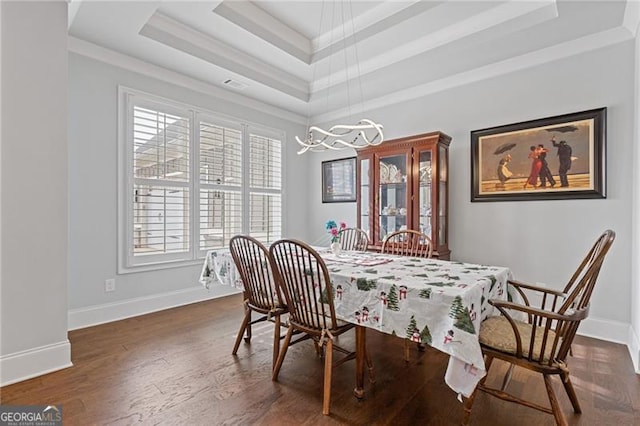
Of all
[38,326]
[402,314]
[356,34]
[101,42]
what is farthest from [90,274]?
[356,34]

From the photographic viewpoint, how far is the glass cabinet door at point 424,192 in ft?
11.8

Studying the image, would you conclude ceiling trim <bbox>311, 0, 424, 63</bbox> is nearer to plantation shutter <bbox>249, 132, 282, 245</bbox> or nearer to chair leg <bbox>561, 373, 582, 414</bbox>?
plantation shutter <bbox>249, 132, 282, 245</bbox>

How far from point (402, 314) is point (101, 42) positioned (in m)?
3.62

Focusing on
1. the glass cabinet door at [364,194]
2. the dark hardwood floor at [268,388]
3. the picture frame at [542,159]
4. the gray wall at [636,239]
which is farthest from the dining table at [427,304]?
the glass cabinet door at [364,194]

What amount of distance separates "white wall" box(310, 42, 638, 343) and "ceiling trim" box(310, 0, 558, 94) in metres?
0.65

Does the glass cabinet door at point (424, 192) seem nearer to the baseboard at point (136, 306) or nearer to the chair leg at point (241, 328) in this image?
the chair leg at point (241, 328)

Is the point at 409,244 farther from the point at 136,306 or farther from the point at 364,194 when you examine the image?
the point at 136,306

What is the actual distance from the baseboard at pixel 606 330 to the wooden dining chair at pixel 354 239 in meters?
2.12

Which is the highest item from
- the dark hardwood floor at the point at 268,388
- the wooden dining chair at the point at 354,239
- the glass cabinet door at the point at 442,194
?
the glass cabinet door at the point at 442,194

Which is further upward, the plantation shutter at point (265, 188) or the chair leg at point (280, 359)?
the plantation shutter at point (265, 188)

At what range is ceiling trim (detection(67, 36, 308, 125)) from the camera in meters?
3.13

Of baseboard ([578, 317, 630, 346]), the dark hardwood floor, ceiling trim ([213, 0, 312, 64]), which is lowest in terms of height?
the dark hardwood floor

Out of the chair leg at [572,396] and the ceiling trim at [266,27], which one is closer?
the chair leg at [572,396]

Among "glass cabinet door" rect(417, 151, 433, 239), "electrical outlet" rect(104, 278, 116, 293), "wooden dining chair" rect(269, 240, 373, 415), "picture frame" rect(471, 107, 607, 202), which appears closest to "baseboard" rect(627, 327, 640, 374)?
"picture frame" rect(471, 107, 607, 202)
